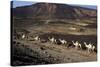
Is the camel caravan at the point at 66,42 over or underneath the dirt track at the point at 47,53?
over

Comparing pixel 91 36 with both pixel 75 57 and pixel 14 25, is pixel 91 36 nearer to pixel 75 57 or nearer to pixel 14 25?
pixel 75 57

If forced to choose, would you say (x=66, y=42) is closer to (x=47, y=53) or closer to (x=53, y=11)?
(x=47, y=53)

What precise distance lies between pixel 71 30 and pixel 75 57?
315 millimetres

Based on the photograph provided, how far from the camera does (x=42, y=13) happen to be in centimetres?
206

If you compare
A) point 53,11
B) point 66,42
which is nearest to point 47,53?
point 66,42

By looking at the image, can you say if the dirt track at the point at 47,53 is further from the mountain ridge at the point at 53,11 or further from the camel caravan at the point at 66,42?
the mountain ridge at the point at 53,11

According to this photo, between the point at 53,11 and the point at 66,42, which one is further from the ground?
A: the point at 53,11

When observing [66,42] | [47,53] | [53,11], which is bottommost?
[47,53]

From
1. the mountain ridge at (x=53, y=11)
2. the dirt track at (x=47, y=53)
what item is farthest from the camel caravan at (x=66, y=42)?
the mountain ridge at (x=53, y=11)

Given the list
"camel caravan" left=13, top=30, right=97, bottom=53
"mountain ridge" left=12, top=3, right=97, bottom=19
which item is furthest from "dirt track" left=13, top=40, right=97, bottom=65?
"mountain ridge" left=12, top=3, right=97, bottom=19

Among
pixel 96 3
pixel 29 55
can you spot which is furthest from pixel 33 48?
pixel 96 3

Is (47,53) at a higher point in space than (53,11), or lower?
lower

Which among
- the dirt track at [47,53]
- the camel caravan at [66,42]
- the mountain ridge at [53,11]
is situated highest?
the mountain ridge at [53,11]

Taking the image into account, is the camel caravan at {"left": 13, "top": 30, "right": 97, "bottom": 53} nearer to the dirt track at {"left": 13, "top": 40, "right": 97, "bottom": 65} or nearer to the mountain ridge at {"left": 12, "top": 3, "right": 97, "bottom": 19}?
the dirt track at {"left": 13, "top": 40, "right": 97, "bottom": 65}
